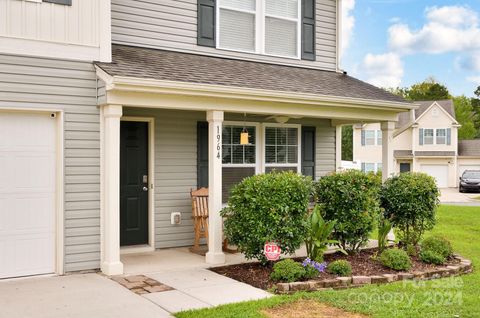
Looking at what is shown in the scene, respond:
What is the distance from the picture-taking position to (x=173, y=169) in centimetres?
908

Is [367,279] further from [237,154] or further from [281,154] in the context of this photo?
[281,154]

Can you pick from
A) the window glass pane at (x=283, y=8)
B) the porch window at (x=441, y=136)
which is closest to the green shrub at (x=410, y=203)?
the window glass pane at (x=283, y=8)

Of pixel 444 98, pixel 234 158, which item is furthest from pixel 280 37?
pixel 444 98

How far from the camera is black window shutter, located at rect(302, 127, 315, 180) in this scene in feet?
35.4

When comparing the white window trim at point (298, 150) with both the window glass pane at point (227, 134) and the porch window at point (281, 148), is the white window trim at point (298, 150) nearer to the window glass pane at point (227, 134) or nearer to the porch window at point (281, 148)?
the porch window at point (281, 148)

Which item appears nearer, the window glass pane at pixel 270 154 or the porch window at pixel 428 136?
the window glass pane at pixel 270 154

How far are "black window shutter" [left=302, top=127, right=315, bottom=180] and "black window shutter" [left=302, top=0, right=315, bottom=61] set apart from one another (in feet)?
5.10

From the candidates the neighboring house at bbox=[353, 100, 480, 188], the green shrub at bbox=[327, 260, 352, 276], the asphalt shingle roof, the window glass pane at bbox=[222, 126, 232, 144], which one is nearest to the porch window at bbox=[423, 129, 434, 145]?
the neighboring house at bbox=[353, 100, 480, 188]

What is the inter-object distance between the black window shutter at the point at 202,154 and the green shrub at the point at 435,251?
3.94m

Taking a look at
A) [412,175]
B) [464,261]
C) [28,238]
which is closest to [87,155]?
[28,238]

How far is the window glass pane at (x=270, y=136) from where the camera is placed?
10.2 m

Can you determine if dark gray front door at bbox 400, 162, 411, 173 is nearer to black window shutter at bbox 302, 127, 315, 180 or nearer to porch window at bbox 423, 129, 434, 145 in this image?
porch window at bbox 423, 129, 434, 145

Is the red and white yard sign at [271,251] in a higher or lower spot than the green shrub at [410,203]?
lower

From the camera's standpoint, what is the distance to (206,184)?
945 centimetres
